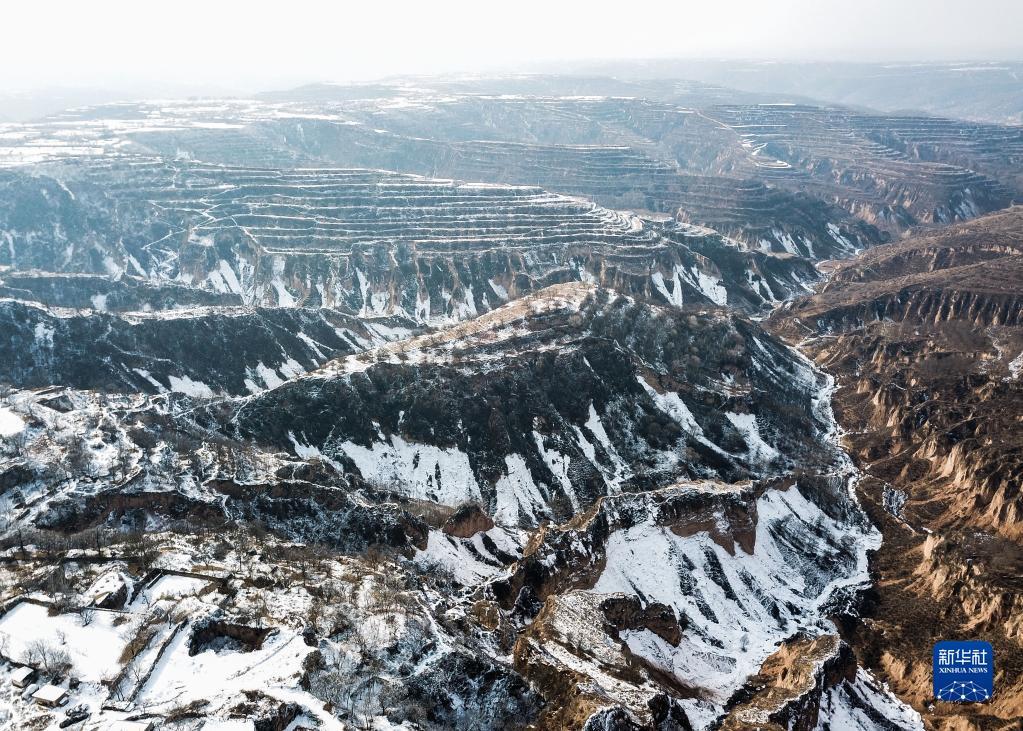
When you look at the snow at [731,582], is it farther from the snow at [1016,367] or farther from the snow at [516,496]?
the snow at [1016,367]

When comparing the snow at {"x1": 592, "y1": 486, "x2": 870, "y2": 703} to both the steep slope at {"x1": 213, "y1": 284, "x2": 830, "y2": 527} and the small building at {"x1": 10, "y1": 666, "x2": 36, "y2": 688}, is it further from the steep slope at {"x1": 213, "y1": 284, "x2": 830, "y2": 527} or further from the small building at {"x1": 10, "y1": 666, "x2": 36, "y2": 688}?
the small building at {"x1": 10, "y1": 666, "x2": 36, "y2": 688}

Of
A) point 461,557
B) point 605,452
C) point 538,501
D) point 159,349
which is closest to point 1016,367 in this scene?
point 605,452

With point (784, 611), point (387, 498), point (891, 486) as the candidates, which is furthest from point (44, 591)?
point (891, 486)

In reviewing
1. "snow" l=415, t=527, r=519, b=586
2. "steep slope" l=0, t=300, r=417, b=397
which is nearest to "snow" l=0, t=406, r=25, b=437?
"steep slope" l=0, t=300, r=417, b=397

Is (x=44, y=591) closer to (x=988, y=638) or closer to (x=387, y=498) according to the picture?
(x=387, y=498)

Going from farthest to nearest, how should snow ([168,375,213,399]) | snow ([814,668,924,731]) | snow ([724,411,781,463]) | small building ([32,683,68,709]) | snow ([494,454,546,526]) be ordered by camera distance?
snow ([168,375,213,399])
snow ([724,411,781,463])
snow ([494,454,546,526])
snow ([814,668,924,731])
small building ([32,683,68,709])

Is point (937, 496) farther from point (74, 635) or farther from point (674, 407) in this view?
point (74, 635)
